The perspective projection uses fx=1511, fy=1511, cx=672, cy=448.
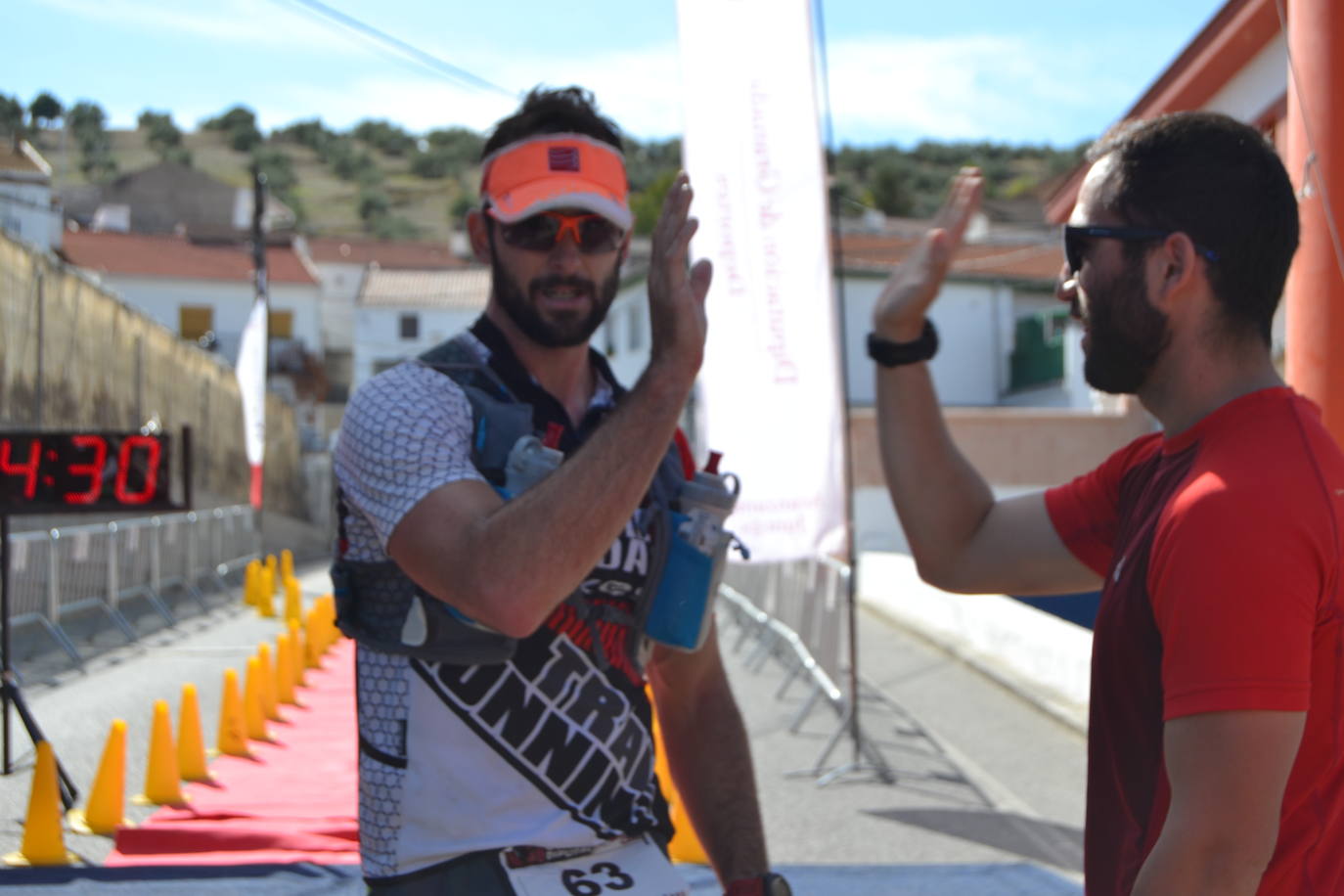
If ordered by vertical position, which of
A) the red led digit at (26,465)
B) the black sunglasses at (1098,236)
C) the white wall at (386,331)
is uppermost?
the white wall at (386,331)

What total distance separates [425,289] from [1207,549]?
74.7 metres

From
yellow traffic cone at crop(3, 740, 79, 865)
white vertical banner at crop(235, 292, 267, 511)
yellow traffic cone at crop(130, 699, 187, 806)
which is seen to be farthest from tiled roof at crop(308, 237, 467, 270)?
yellow traffic cone at crop(3, 740, 79, 865)

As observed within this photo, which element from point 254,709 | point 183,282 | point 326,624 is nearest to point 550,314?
point 254,709

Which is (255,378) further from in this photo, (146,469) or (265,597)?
(146,469)

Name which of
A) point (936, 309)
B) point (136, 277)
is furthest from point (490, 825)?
point (136, 277)

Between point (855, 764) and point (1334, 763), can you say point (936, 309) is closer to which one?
point (855, 764)

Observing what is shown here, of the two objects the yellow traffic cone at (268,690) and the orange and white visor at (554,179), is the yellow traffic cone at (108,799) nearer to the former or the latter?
the yellow traffic cone at (268,690)

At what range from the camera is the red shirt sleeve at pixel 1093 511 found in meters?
2.58

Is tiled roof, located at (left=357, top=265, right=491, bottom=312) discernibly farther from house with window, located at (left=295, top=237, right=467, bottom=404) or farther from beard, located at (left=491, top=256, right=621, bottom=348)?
beard, located at (left=491, top=256, right=621, bottom=348)

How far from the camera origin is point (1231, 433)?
2.02 m

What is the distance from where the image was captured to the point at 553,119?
113 inches

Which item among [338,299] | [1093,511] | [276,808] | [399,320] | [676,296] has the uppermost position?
[338,299]

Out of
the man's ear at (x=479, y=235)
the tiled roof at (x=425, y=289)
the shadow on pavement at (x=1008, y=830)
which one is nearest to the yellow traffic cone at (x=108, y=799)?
the shadow on pavement at (x=1008, y=830)

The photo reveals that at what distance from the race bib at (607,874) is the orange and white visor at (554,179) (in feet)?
3.72
